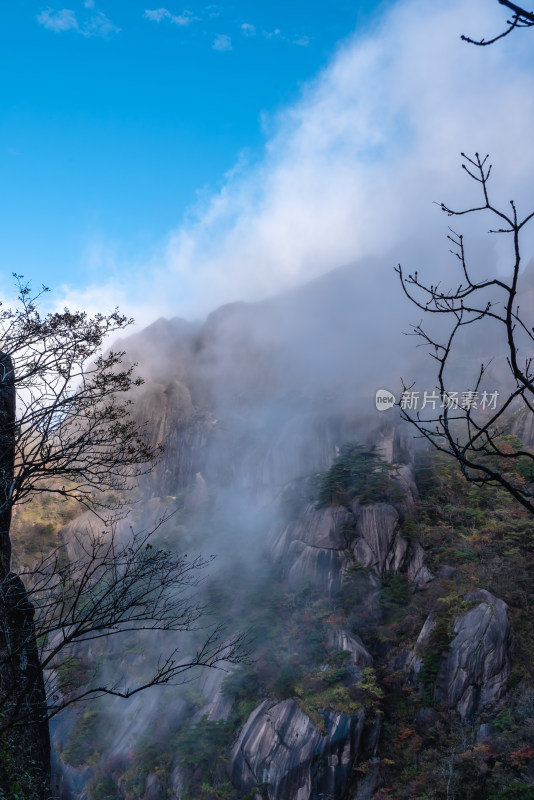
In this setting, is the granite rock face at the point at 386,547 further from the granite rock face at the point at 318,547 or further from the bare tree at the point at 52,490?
the bare tree at the point at 52,490

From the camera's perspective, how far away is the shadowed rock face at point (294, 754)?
1495 centimetres

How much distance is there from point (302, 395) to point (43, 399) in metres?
32.9

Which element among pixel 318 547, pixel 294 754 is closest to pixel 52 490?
pixel 294 754

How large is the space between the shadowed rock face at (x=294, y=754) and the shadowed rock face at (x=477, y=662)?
11.3ft

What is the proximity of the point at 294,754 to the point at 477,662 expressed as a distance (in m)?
7.08

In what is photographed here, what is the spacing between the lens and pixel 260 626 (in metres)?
19.9

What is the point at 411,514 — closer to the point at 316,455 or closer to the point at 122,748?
the point at 316,455

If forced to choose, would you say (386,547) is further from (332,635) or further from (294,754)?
(294,754)

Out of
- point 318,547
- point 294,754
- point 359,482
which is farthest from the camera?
point 359,482

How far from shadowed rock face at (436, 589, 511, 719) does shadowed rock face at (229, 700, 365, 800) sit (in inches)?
135

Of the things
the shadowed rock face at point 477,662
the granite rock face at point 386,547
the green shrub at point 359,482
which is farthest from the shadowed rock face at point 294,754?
the green shrub at point 359,482

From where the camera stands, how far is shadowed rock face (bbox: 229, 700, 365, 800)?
1495 centimetres

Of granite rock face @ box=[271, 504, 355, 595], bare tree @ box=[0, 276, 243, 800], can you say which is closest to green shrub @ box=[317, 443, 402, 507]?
granite rock face @ box=[271, 504, 355, 595]

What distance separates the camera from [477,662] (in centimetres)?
1623
